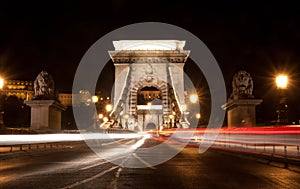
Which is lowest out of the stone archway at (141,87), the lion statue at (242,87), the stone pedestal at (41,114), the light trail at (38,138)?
the light trail at (38,138)

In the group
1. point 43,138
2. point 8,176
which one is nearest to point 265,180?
point 8,176

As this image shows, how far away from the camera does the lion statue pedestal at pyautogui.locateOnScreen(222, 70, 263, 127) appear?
28406mm

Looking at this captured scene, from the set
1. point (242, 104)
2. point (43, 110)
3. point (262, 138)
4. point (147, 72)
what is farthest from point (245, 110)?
point (147, 72)

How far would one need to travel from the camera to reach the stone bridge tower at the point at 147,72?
8769cm

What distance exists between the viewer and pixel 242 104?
28609 millimetres

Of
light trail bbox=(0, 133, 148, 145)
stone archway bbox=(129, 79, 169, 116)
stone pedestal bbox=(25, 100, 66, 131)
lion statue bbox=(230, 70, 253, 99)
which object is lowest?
light trail bbox=(0, 133, 148, 145)

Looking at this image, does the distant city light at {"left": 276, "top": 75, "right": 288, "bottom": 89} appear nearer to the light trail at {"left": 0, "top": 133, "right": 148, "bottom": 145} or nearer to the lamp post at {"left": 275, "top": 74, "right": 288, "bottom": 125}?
the lamp post at {"left": 275, "top": 74, "right": 288, "bottom": 125}

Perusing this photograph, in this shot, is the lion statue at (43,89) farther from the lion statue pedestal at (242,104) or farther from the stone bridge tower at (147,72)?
the stone bridge tower at (147,72)

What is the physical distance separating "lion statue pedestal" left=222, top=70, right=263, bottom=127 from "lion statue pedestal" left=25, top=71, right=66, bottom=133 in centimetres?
1515

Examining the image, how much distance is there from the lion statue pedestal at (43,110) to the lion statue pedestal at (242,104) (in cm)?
1515

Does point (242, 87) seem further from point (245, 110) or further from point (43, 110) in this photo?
point (43, 110)

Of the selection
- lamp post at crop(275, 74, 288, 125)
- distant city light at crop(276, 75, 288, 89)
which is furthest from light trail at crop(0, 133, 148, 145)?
distant city light at crop(276, 75, 288, 89)

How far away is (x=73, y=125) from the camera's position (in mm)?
86375

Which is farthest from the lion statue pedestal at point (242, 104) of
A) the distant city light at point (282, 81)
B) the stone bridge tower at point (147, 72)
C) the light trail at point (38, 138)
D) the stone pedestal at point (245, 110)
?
the stone bridge tower at point (147, 72)
